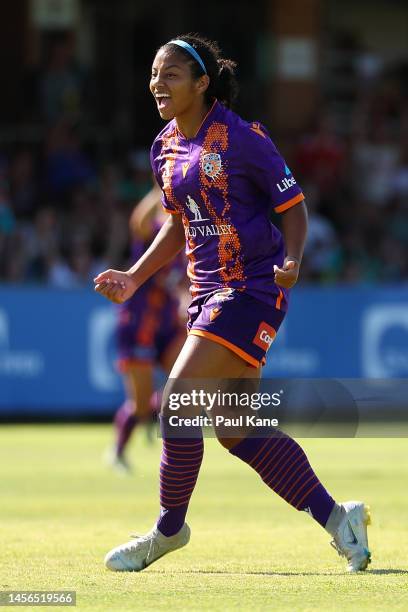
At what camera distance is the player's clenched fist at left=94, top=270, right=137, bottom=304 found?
655cm

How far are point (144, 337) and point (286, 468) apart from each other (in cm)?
575

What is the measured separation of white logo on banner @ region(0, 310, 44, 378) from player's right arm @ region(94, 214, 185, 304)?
9.49 meters

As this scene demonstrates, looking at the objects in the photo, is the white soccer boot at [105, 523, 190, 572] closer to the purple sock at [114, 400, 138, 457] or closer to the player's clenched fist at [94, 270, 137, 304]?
the player's clenched fist at [94, 270, 137, 304]

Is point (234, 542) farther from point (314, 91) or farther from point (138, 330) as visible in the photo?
point (314, 91)

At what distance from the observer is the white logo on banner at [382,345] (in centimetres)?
1672

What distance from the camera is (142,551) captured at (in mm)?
6543

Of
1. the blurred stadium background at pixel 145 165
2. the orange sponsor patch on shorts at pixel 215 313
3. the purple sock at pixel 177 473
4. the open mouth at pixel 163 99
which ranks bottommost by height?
the blurred stadium background at pixel 145 165

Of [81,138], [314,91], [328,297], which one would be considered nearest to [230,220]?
[328,297]

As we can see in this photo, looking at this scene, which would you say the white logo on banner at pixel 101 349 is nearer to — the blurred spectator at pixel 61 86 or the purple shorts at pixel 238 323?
the blurred spectator at pixel 61 86

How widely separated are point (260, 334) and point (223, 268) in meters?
0.34

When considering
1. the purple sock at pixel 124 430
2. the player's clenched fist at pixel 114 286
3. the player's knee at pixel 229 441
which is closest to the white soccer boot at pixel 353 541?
the player's knee at pixel 229 441

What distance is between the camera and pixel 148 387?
12.0 meters

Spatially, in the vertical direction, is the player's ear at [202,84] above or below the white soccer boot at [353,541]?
above

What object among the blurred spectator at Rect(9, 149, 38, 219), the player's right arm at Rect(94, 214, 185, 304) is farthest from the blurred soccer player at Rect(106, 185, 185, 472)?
the blurred spectator at Rect(9, 149, 38, 219)
